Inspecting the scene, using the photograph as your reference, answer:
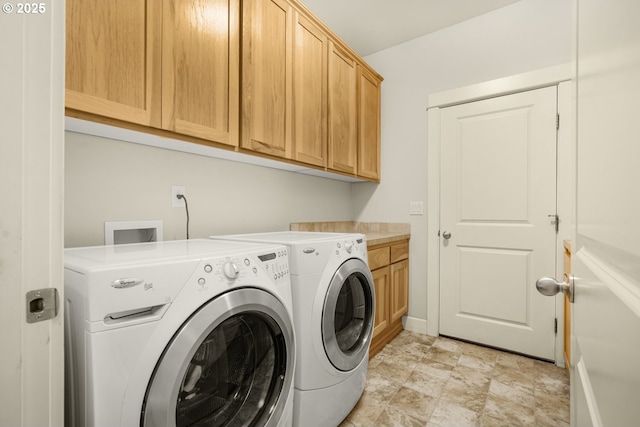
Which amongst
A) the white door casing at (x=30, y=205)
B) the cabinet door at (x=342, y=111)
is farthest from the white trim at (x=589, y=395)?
the cabinet door at (x=342, y=111)

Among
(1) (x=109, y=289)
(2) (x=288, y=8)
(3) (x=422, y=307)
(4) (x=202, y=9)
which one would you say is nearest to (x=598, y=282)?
(1) (x=109, y=289)

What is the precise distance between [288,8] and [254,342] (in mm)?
1829

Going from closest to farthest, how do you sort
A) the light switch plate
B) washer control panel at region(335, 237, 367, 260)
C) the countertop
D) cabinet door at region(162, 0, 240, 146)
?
cabinet door at region(162, 0, 240, 146) → washer control panel at region(335, 237, 367, 260) → the countertop → the light switch plate

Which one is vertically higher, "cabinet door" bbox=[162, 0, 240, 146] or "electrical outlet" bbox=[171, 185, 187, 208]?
"cabinet door" bbox=[162, 0, 240, 146]

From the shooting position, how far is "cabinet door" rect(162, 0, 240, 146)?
3.95ft

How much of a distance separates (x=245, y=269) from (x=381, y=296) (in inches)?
58.9

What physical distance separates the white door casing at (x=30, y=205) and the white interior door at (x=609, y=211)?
2.64 feet

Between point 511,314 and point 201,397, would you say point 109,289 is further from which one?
point 511,314

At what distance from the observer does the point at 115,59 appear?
105 cm

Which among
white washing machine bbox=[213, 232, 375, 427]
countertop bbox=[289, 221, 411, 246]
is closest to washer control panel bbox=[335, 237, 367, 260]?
white washing machine bbox=[213, 232, 375, 427]

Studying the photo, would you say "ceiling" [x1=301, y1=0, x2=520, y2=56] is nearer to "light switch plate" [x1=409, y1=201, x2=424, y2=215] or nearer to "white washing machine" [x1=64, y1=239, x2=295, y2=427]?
"light switch plate" [x1=409, y1=201, x2=424, y2=215]

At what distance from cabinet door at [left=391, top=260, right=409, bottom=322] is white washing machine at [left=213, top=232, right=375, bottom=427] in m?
0.88

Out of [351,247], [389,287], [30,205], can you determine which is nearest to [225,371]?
[30,205]

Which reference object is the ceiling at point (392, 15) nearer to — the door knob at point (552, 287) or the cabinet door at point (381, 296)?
the cabinet door at point (381, 296)
